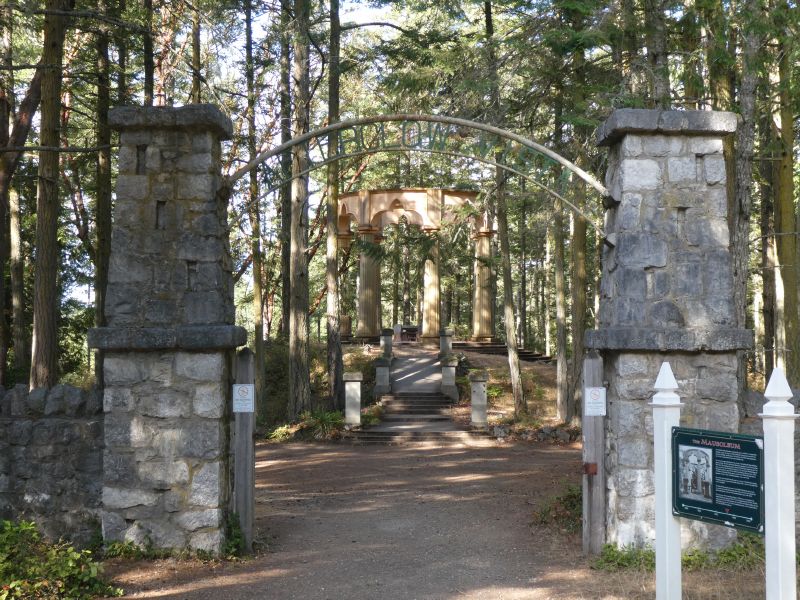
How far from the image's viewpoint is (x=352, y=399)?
17.8 meters

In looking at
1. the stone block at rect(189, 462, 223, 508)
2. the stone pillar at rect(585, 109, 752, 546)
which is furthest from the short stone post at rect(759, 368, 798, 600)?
the stone block at rect(189, 462, 223, 508)

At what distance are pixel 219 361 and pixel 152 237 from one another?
1.34 meters

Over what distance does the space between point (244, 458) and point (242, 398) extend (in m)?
0.59

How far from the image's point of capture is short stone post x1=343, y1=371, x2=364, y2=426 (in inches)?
699

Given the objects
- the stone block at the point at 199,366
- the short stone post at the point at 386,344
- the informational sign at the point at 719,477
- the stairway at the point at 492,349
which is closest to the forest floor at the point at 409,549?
the stone block at the point at 199,366

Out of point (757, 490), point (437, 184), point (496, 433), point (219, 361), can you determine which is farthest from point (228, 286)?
point (437, 184)

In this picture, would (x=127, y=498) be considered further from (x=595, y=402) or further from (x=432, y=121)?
(x=432, y=121)

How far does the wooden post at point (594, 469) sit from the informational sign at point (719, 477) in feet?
9.22

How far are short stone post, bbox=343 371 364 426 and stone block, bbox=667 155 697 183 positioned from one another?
11.7 metres

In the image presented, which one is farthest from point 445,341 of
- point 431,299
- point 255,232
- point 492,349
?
point 255,232

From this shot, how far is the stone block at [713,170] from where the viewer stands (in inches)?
276

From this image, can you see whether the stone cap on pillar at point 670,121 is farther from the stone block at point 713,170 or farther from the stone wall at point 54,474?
the stone wall at point 54,474

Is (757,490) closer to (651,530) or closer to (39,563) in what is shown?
(651,530)

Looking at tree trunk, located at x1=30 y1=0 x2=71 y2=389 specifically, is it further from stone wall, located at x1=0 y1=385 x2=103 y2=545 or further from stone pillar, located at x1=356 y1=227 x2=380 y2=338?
stone pillar, located at x1=356 y1=227 x2=380 y2=338
